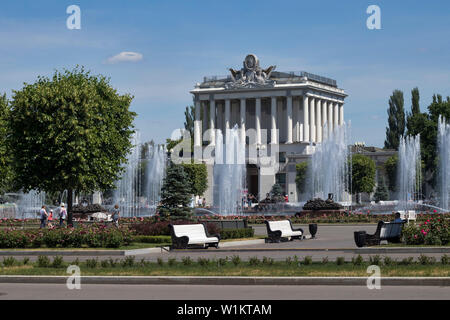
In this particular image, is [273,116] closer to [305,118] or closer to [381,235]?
[305,118]

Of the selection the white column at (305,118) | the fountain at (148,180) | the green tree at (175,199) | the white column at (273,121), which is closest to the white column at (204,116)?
the white column at (273,121)

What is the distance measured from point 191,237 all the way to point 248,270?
1092 centimetres

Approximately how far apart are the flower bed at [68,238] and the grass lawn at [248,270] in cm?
833

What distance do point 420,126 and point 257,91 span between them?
1708 inches

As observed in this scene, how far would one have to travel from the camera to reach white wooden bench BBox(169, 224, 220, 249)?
29.3 metres

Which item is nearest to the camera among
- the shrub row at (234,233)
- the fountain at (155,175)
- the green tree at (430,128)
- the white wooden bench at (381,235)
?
the white wooden bench at (381,235)

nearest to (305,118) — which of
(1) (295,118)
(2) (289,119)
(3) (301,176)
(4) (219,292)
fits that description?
(2) (289,119)

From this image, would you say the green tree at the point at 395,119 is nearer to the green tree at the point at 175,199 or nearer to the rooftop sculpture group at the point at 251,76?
the rooftop sculpture group at the point at 251,76

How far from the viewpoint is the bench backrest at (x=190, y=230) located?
29714 millimetres

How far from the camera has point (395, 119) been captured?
122 metres

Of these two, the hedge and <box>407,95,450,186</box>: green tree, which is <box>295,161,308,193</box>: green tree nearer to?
<box>407,95,450,186</box>: green tree

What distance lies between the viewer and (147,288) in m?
17.4
